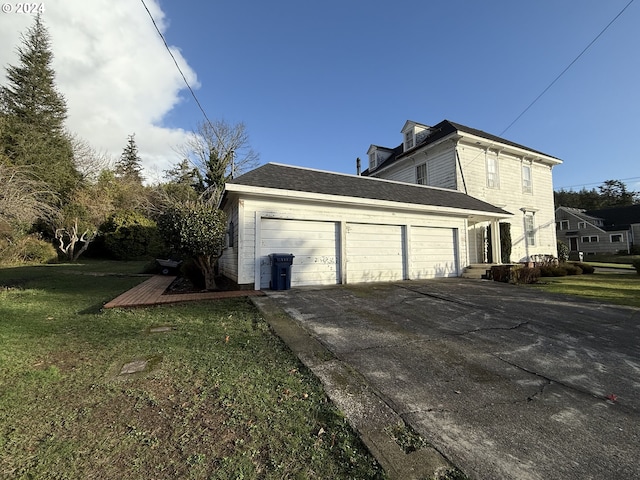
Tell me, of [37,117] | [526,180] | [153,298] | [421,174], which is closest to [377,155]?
[421,174]

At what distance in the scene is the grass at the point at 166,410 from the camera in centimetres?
164

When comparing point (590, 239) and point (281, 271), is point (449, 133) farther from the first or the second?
point (590, 239)

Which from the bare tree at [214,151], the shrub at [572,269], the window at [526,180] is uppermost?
the bare tree at [214,151]

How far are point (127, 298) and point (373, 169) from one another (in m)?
16.8

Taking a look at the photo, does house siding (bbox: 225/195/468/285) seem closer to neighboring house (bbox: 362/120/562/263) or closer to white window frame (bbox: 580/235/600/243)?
neighboring house (bbox: 362/120/562/263)

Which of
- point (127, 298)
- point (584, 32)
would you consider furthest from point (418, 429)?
point (584, 32)

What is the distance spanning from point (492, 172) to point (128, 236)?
81.0 feet

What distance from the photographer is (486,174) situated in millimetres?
14648

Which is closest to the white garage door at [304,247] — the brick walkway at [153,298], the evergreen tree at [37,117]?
the brick walkway at [153,298]

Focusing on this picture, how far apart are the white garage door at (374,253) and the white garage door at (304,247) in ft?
1.86

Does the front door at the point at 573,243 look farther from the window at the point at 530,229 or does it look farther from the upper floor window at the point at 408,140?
the upper floor window at the point at 408,140

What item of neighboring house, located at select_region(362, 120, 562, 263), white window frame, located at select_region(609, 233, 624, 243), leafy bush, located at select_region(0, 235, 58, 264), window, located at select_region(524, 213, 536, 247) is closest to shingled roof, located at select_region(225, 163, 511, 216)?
neighboring house, located at select_region(362, 120, 562, 263)

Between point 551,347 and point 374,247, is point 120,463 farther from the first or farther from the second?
point 374,247

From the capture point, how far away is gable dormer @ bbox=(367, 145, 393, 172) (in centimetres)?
1972
